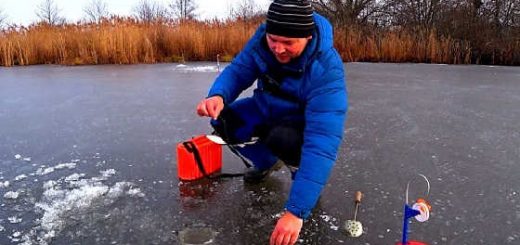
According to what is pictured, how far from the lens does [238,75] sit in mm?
2215

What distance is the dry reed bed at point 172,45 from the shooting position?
810 cm

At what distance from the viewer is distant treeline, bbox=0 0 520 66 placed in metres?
8.12

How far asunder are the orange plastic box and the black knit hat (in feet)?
3.04

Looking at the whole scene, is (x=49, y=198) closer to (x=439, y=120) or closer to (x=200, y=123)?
(x=200, y=123)

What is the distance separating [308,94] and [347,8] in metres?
16.3

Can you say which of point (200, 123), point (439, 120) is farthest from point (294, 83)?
point (439, 120)

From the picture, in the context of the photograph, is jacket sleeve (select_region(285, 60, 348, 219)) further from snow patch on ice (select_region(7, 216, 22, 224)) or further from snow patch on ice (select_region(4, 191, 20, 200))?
snow patch on ice (select_region(4, 191, 20, 200))

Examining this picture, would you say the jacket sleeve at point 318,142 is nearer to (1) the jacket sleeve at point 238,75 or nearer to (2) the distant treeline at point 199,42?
(1) the jacket sleeve at point 238,75

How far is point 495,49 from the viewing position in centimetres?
914

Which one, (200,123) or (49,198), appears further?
(200,123)

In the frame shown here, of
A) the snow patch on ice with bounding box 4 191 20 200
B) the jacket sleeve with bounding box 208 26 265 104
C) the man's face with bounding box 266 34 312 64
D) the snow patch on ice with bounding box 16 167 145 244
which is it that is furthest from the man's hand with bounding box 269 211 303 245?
the snow patch on ice with bounding box 4 191 20 200

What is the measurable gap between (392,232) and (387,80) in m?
4.63

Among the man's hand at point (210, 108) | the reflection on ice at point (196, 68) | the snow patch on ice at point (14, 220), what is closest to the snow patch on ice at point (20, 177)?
the snow patch on ice at point (14, 220)

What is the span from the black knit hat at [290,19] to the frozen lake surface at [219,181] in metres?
0.83
